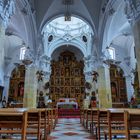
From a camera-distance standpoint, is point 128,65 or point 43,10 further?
point 128,65

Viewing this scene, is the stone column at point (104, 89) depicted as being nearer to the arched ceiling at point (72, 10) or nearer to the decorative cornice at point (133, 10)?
the arched ceiling at point (72, 10)

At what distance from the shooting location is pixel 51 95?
2453 centimetres

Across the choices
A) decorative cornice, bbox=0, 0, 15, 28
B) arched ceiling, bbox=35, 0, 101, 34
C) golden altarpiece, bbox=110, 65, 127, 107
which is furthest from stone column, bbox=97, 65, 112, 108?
golden altarpiece, bbox=110, 65, 127, 107

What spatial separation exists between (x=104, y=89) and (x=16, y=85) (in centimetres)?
1480

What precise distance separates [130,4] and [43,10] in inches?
373

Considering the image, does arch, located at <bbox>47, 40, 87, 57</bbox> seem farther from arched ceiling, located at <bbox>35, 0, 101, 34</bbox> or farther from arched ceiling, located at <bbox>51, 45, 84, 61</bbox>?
arched ceiling, located at <bbox>35, 0, 101, 34</bbox>

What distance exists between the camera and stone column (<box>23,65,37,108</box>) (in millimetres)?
14241

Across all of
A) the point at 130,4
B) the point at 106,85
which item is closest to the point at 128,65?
the point at 106,85

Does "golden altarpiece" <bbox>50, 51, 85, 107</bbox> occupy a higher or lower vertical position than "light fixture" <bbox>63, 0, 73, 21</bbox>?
lower

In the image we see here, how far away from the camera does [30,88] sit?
14633 mm

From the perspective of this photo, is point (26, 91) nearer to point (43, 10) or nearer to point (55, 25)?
point (43, 10)

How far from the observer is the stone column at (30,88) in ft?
46.7

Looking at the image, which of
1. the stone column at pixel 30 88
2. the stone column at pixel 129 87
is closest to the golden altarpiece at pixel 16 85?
the stone column at pixel 30 88

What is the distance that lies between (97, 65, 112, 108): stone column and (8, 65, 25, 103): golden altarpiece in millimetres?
13543
